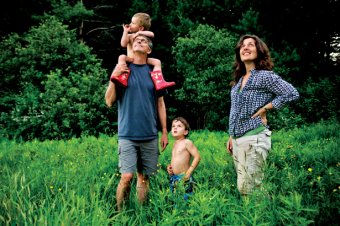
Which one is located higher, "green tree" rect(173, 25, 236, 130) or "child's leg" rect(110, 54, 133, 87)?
"green tree" rect(173, 25, 236, 130)

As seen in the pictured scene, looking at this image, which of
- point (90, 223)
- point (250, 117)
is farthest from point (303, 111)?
point (90, 223)

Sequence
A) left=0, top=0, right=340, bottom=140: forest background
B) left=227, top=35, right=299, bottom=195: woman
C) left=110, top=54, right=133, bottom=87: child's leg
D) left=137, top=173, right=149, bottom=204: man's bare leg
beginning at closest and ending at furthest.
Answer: left=227, top=35, right=299, bottom=195: woman → left=110, top=54, right=133, bottom=87: child's leg → left=137, top=173, right=149, bottom=204: man's bare leg → left=0, top=0, right=340, bottom=140: forest background

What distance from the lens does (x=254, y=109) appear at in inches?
132

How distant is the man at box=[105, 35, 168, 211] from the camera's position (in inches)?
137

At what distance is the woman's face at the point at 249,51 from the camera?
350 centimetres

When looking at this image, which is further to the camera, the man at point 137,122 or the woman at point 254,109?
the man at point 137,122

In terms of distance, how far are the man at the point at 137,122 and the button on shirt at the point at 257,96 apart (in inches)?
33.4

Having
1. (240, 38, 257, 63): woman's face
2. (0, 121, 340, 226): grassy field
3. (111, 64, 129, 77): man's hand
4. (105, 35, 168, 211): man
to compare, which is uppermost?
(240, 38, 257, 63): woman's face

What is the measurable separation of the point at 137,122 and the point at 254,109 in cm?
114

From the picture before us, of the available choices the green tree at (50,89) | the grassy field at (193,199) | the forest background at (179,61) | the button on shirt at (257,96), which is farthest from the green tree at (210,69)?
the button on shirt at (257,96)

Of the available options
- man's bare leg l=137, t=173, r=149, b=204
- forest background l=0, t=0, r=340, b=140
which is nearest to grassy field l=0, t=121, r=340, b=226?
man's bare leg l=137, t=173, r=149, b=204

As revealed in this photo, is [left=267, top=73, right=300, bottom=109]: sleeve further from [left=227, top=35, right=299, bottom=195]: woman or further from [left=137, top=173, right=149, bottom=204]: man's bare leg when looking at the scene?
[left=137, top=173, right=149, bottom=204]: man's bare leg

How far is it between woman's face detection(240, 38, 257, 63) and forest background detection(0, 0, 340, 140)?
7124mm

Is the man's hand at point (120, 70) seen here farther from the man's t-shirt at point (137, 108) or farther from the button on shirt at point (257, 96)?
the button on shirt at point (257, 96)
